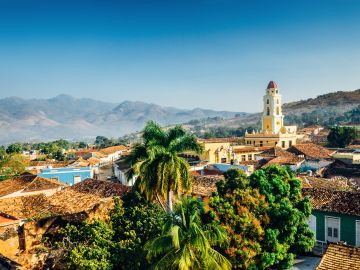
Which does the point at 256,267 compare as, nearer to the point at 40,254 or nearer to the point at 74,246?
the point at 74,246

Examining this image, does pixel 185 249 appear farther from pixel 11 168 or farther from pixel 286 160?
pixel 11 168

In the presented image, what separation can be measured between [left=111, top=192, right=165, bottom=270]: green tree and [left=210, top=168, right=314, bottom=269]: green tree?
94.2 inches

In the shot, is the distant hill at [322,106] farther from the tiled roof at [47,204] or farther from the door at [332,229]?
the door at [332,229]

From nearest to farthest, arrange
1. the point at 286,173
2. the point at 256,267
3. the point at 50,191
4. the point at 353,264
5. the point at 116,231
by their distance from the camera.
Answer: the point at 353,264, the point at 256,267, the point at 116,231, the point at 286,173, the point at 50,191

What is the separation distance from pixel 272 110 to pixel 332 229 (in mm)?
43230

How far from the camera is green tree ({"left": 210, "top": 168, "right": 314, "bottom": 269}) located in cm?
1282

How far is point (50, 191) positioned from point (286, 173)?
15.5 metres

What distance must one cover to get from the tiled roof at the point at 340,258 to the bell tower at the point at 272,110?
4562 cm

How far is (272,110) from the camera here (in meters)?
58.4

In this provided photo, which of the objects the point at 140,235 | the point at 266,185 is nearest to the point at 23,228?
the point at 140,235

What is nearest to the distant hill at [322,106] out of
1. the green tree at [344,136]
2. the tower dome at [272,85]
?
the tower dome at [272,85]

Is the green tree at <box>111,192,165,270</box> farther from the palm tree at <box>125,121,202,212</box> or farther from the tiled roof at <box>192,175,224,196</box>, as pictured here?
the tiled roof at <box>192,175,224,196</box>

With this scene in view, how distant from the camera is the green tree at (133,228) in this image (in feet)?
40.0

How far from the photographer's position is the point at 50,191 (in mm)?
24703
